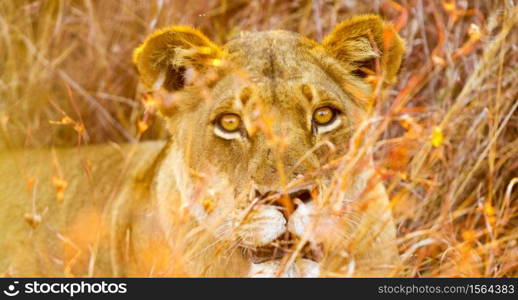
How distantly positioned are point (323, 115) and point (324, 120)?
2 cm

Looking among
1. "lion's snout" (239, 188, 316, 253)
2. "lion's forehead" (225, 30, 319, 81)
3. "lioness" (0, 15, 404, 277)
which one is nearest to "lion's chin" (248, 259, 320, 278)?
"lioness" (0, 15, 404, 277)

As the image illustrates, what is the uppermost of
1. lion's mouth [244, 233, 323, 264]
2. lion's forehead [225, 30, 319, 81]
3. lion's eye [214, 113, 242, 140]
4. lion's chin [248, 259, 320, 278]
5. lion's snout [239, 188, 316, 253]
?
lion's forehead [225, 30, 319, 81]

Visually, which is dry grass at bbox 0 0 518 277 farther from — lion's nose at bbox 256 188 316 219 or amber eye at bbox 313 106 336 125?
lion's nose at bbox 256 188 316 219

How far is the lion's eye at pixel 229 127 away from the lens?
12.4 feet

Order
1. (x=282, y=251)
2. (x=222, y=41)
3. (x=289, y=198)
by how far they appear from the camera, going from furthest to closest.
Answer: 1. (x=222, y=41)
2. (x=282, y=251)
3. (x=289, y=198)

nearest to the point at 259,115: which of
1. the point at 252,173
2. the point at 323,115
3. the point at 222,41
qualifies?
the point at 252,173

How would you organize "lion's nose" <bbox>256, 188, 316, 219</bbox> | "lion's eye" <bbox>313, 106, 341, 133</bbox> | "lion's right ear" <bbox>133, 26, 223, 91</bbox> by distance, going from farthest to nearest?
"lion's right ear" <bbox>133, 26, 223, 91</bbox> → "lion's eye" <bbox>313, 106, 341, 133</bbox> → "lion's nose" <bbox>256, 188, 316, 219</bbox>

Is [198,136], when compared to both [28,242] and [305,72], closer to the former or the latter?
[305,72]

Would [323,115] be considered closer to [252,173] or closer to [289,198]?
[252,173]

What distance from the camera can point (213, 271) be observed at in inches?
153

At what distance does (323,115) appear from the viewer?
3.78 metres

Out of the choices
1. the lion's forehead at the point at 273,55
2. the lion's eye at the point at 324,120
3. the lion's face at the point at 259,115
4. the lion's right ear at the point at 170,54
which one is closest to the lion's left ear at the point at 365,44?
the lion's face at the point at 259,115

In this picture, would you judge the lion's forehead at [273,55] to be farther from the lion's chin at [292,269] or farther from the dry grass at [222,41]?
the dry grass at [222,41]

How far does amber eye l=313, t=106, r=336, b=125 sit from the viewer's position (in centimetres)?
377
